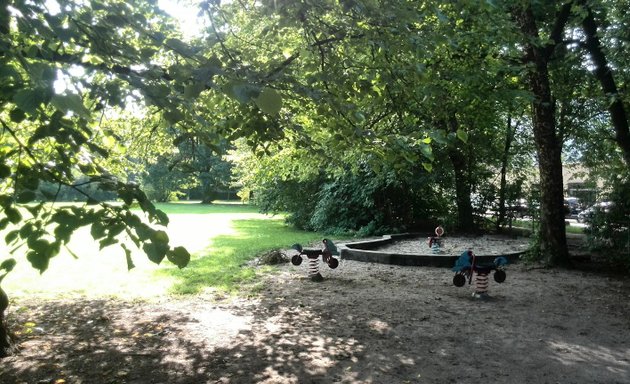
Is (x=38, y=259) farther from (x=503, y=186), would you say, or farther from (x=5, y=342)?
(x=503, y=186)

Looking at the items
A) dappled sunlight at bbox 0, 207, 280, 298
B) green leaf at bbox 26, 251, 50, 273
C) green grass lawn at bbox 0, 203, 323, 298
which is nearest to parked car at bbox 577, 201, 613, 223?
green grass lawn at bbox 0, 203, 323, 298

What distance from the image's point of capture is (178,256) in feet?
7.80

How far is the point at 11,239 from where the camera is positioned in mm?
2602

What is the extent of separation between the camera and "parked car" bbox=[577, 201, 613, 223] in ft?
35.2

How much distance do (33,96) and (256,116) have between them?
326cm

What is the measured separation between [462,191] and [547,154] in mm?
6087

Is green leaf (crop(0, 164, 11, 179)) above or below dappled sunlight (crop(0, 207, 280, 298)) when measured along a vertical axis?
above

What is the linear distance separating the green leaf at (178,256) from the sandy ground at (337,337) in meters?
2.39

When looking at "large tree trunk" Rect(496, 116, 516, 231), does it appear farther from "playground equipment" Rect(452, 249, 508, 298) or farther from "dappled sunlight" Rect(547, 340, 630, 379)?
"dappled sunlight" Rect(547, 340, 630, 379)

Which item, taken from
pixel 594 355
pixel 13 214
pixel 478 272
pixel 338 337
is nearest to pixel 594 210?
pixel 478 272

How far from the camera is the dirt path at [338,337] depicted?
179 inches

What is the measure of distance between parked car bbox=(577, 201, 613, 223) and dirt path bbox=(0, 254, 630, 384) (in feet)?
9.26

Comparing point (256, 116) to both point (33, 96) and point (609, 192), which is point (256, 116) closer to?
point (33, 96)

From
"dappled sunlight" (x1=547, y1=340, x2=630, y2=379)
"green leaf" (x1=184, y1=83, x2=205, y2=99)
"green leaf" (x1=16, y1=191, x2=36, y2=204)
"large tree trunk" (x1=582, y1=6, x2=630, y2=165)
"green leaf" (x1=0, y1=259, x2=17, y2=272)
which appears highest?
"large tree trunk" (x1=582, y1=6, x2=630, y2=165)
